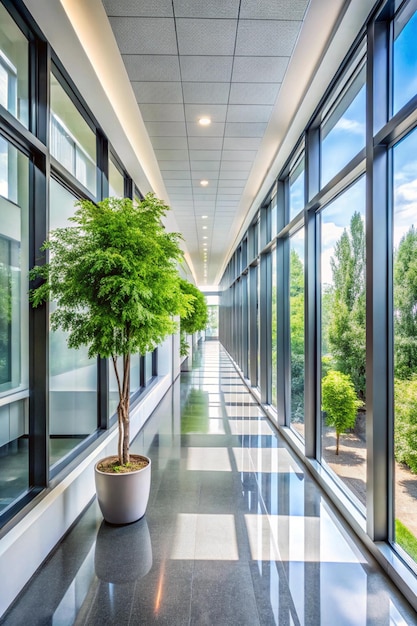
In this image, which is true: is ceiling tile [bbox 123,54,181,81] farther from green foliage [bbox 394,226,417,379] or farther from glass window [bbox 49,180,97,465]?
green foliage [bbox 394,226,417,379]

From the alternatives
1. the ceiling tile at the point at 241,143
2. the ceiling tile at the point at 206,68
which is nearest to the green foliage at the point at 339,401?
the ceiling tile at the point at 206,68

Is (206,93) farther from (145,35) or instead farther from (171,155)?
(171,155)

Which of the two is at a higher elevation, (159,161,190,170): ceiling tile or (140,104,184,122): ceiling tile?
(159,161,190,170): ceiling tile

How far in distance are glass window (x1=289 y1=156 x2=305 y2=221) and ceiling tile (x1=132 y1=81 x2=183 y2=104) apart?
6.00 feet

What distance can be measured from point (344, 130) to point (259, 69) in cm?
99

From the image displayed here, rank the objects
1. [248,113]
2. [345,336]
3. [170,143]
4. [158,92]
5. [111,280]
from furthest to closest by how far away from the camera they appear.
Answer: [170,143], [248,113], [158,92], [345,336], [111,280]

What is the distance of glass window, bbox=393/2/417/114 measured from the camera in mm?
2451

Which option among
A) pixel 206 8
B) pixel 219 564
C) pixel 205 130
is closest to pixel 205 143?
pixel 205 130

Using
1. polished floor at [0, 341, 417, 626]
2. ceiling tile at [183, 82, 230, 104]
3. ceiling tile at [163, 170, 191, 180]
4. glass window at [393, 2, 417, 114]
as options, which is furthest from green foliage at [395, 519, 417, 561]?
ceiling tile at [163, 170, 191, 180]

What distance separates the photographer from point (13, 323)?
2672 millimetres

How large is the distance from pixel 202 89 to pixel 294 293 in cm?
276

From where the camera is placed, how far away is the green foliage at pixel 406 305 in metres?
2.42

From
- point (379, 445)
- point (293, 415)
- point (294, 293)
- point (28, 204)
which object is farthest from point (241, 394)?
point (28, 204)

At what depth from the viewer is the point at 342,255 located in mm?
3650
